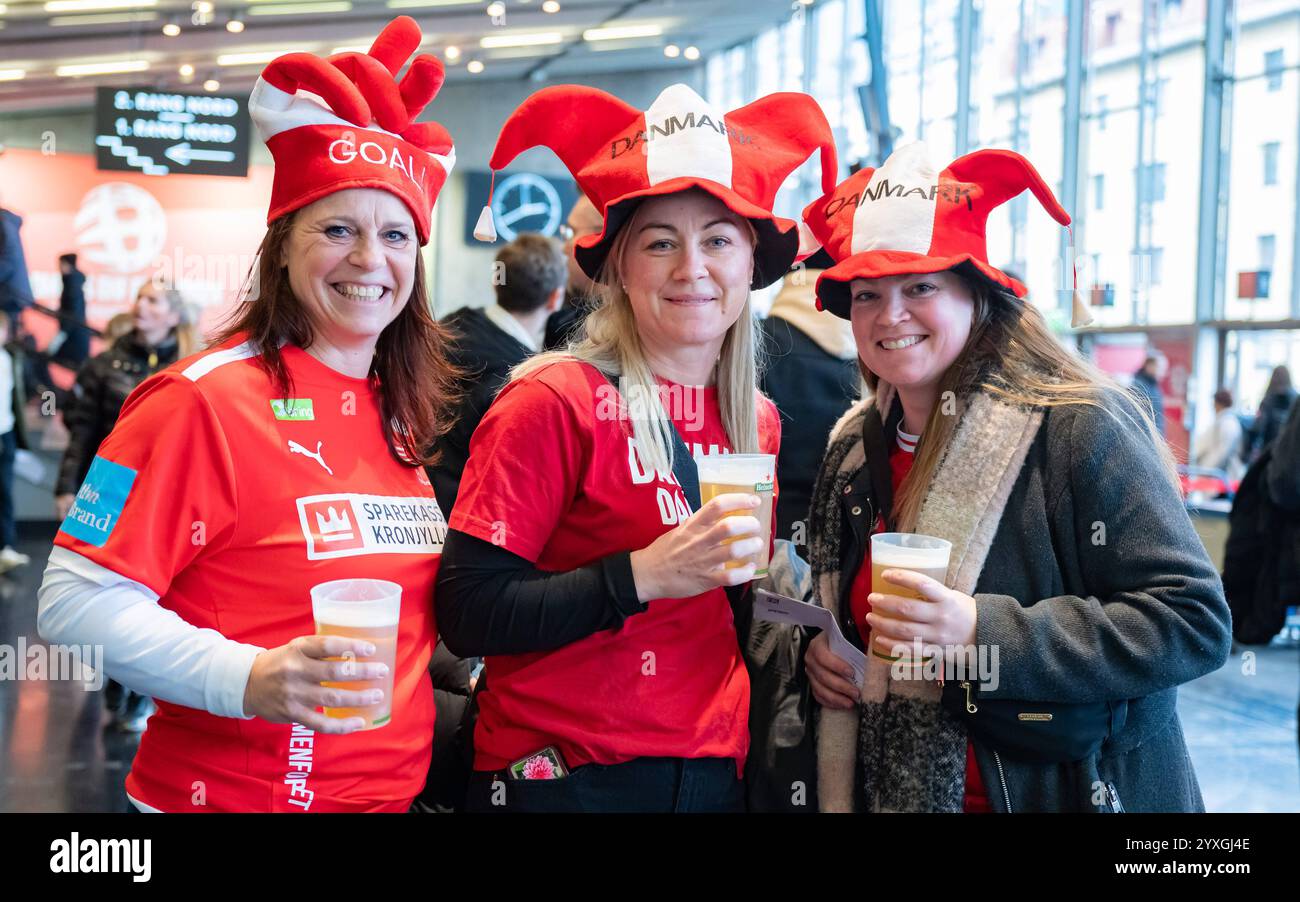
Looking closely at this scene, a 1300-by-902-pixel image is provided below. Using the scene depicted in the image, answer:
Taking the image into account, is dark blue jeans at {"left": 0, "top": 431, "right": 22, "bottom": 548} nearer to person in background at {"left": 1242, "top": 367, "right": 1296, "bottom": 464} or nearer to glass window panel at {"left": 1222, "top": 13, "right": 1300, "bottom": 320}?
person in background at {"left": 1242, "top": 367, "right": 1296, "bottom": 464}

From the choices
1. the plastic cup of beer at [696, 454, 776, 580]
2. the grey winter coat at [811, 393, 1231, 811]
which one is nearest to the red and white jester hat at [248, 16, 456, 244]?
the plastic cup of beer at [696, 454, 776, 580]

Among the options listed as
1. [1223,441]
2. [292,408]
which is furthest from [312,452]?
[1223,441]

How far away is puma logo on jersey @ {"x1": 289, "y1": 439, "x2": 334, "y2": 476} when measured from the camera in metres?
1.65

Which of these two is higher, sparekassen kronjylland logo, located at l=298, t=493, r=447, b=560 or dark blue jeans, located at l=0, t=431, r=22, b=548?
sparekassen kronjylland logo, located at l=298, t=493, r=447, b=560

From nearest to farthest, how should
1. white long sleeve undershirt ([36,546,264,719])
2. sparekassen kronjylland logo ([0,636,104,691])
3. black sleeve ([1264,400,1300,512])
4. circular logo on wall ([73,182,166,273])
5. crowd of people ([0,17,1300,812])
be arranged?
white long sleeve undershirt ([36,546,264,719]) < crowd of people ([0,17,1300,812]) < black sleeve ([1264,400,1300,512]) < sparekassen kronjylland logo ([0,636,104,691]) < circular logo on wall ([73,182,166,273])

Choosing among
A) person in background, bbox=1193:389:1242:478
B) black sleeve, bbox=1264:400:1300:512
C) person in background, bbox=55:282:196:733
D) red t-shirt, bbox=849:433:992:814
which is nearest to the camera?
red t-shirt, bbox=849:433:992:814

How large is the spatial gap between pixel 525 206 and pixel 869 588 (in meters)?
8.97

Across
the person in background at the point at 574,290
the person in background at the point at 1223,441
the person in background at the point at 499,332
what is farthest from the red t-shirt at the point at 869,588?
the person in background at the point at 1223,441

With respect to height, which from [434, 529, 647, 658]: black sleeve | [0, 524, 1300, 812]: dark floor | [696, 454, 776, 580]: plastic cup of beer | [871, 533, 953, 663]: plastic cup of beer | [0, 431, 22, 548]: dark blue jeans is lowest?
[0, 524, 1300, 812]: dark floor

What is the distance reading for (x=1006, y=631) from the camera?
5.50 feet

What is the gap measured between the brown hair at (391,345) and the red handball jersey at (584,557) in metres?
0.19

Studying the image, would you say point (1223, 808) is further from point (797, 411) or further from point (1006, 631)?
point (1006, 631)

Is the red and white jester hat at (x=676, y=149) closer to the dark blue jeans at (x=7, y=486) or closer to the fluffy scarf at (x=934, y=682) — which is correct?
the fluffy scarf at (x=934, y=682)

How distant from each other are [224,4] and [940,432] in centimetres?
879
